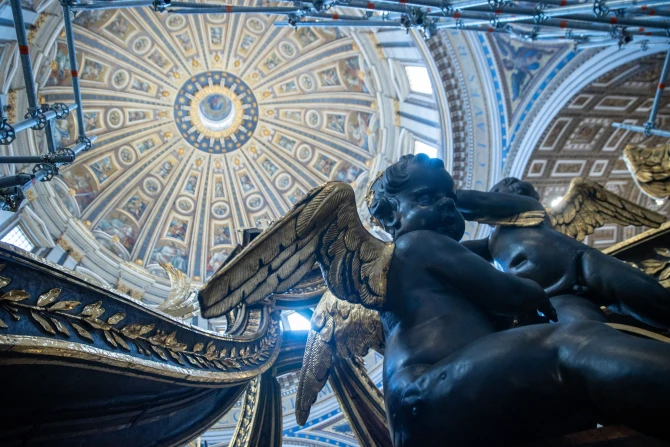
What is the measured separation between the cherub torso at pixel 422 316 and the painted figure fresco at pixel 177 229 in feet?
71.0

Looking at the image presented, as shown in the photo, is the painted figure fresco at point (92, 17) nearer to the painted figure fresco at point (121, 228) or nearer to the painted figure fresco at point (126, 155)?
the painted figure fresco at point (126, 155)

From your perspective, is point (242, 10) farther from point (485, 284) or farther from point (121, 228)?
point (121, 228)

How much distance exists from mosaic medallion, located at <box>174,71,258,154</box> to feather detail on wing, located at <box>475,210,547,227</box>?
22.4m

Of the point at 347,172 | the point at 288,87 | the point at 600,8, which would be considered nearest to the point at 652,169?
the point at 600,8

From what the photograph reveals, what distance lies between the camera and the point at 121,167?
22125 millimetres

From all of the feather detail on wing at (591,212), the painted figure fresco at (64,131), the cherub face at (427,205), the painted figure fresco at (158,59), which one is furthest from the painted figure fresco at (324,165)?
the cherub face at (427,205)

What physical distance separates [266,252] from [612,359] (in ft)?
4.15

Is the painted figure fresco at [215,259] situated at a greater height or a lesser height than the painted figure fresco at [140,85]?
lesser

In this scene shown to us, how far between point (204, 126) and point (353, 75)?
26.4ft

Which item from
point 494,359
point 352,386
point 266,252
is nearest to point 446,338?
point 494,359

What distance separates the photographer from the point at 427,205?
2.23 m

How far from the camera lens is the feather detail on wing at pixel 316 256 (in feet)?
6.42

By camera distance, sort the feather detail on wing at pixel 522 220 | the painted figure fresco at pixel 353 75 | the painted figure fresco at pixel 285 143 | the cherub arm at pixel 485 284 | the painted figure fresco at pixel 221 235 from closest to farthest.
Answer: the cherub arm at pixel 485 284 < the feather detail on wing at pixel 522 220 < the painted figure fresco at pixel 353 75 < the painted figure fresco at pixel 221 235 < the painted figure fresco at pixel 285 143

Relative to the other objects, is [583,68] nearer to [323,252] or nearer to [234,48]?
[323,252]
